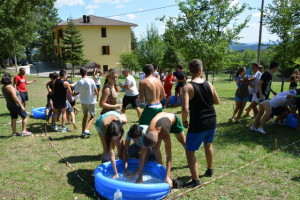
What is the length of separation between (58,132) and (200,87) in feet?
16.3

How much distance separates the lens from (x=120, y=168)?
4535 mm

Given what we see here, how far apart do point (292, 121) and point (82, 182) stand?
18.8 ft

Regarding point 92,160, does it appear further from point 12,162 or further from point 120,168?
point 12,162

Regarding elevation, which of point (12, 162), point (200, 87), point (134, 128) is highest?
point (200, 87)

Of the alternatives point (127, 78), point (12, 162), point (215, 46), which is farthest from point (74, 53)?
point (12, 162)

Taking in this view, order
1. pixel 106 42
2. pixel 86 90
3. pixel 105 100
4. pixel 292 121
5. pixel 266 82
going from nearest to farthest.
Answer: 1. pixel 105 100
2. pixel 86 90
3. pixel 266 82
4. pixel 292 121
5. pixel 106 42

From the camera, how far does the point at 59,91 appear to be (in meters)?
7.25

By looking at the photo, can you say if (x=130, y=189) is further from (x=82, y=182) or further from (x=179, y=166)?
(x=179, y=166)

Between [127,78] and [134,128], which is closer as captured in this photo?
[134,128]

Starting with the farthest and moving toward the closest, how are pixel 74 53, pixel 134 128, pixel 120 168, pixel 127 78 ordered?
Result: pixel 74 53 < pixel 127 78 < pixel 120 168 < pixel 134 128

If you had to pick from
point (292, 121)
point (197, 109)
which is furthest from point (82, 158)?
point (292, 121)

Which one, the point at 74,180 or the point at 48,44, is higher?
the point at 48,44

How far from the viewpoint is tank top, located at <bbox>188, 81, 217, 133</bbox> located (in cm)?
399

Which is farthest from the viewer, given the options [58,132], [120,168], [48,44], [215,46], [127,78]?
[48,44]
